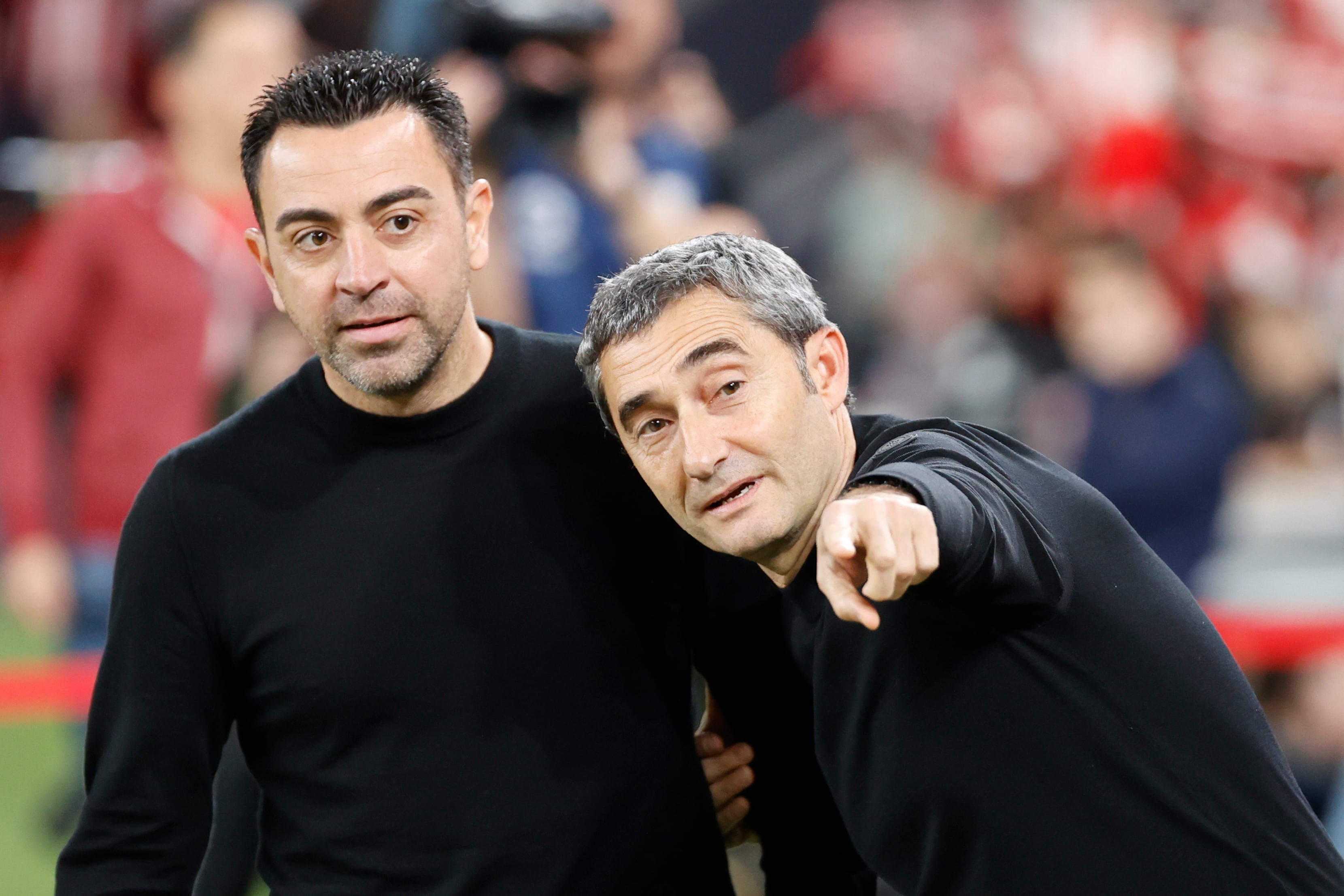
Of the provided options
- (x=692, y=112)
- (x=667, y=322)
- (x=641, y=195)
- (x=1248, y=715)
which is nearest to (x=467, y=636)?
(x=667, y=322)

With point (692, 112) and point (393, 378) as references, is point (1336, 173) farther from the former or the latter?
point (393, 378)

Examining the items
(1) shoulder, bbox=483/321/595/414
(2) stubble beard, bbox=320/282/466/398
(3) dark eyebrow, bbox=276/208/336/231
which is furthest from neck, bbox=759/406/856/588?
(3) dark eyebrow, bbox=276/208/336/231

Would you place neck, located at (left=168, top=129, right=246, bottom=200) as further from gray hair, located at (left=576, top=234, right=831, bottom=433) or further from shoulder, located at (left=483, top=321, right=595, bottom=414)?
gray hair, located at (left=576, top=234, right=831, bottom=433)

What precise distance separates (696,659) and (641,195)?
2.64 meters

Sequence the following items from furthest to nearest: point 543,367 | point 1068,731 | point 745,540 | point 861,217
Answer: point 861,217, point 543,367, point 745,540, point 1068,731

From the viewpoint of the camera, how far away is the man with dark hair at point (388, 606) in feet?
5.75

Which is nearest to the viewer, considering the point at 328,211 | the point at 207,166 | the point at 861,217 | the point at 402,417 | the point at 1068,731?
the point at 1068,731

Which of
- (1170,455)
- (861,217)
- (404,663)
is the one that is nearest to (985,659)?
(404,663)

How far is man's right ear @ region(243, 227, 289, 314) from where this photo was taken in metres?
1.82

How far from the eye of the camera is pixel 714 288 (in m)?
1.70

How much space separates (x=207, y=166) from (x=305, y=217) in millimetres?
2976

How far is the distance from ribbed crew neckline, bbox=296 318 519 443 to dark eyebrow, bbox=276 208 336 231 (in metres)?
0.21

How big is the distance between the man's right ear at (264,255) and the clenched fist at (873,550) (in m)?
0.83

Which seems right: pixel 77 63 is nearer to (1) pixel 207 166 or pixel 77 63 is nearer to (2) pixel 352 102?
(1) pixel 207 166
